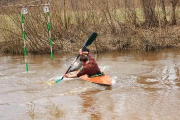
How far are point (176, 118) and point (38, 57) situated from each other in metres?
8.99

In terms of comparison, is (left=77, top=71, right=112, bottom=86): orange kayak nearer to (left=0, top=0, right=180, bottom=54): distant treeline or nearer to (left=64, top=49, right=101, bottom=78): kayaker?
(left=64, top=49, right=101, bottom=78): kayaker

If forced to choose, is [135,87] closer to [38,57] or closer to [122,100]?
[122,100]

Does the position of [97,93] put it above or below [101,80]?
below

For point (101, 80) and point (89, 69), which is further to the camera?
point (89, 69)

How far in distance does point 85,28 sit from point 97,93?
6919 mm

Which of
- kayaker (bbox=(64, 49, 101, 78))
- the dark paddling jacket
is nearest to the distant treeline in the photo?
kayaker (bbox=(64, 49, 101, 78))

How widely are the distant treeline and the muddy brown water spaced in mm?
1917

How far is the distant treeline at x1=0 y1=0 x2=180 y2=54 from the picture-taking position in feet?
45.2

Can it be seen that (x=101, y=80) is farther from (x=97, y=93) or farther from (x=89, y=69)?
(x=97, y=93)

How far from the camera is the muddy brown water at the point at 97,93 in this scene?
6.31 m

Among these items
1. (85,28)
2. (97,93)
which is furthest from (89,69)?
(85,28)

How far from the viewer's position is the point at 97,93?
785 cm

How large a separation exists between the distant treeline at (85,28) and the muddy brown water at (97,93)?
192cm

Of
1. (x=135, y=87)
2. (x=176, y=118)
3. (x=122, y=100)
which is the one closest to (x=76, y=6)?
(x=135, y=87)
